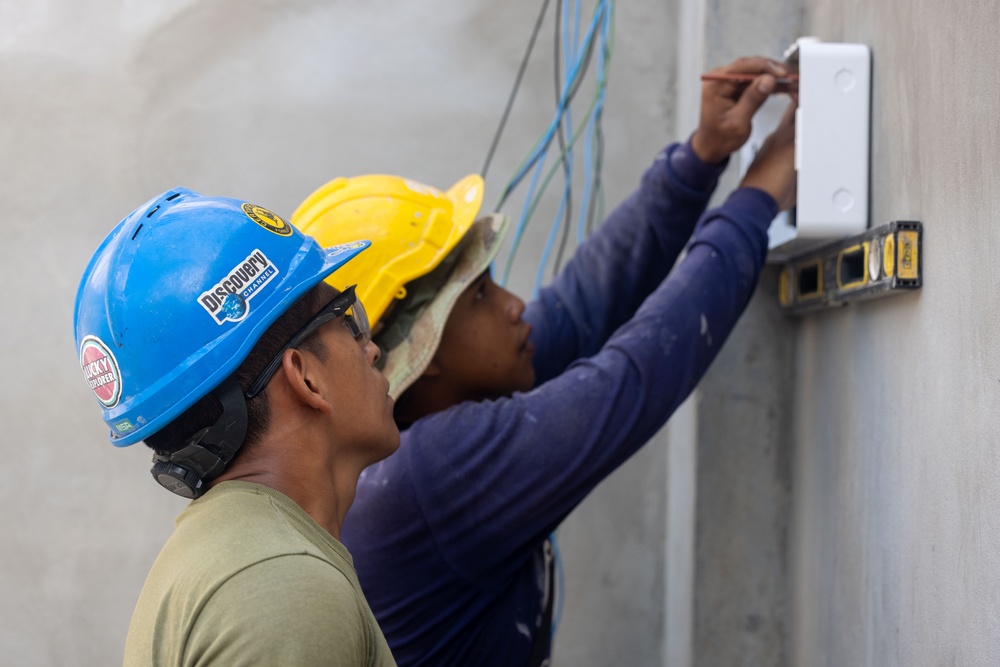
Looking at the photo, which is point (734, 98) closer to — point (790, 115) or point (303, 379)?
point (790, 115)

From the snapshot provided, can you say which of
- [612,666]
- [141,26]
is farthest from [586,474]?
[141,26]

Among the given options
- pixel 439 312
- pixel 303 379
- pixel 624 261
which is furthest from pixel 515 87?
pixel 303 379

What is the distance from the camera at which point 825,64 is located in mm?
1621

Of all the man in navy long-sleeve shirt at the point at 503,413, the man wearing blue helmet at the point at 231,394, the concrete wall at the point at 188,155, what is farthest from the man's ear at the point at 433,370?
the concrete wall at the point at 188,155

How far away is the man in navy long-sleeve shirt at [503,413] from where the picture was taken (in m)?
1.54

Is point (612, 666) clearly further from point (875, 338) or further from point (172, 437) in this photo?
point (172, 437)

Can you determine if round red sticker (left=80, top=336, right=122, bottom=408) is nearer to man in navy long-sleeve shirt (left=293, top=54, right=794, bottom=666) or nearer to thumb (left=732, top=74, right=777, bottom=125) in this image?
man in navy long-sleeve shirt (left=293, top=54, right=794, bottom=666)

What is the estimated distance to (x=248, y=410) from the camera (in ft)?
3.59

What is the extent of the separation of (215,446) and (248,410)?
6 centimetres

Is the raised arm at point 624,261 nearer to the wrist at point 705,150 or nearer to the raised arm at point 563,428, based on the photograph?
the wrist at point 705,150

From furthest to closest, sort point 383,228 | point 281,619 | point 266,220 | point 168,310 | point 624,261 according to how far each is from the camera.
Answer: point 624,261
point 383,228
point 266,220
point 168,310
point 281,619

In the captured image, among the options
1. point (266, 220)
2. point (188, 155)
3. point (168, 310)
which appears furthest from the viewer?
point (188, 155)

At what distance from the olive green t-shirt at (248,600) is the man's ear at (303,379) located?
0.45ft

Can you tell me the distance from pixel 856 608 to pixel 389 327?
965 mm
